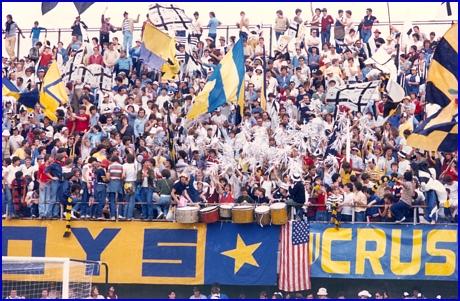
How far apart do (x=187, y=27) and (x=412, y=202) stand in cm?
1082

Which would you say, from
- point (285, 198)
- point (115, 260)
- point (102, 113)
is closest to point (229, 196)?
point (285, 198)

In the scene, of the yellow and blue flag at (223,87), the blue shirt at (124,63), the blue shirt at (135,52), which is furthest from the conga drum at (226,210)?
the blue shirt at (135,52)

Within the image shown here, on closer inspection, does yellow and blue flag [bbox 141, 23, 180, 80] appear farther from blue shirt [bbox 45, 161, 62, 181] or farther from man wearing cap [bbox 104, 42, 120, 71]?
blue shirt [bbox 45, 161, 62, 181]

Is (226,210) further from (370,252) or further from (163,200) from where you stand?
(370,252)

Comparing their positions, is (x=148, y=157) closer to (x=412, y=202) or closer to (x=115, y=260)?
(x=115, y=260)

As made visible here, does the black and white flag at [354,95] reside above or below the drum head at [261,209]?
Result: above

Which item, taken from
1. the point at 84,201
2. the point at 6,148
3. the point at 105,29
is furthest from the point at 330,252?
the point at 105,29

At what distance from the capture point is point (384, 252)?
27547 millimetres

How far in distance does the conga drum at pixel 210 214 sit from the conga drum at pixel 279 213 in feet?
4.16

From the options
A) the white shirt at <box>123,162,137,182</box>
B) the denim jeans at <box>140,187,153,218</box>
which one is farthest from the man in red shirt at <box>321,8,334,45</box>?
the white shirt at <box>123,162,137,182</box>

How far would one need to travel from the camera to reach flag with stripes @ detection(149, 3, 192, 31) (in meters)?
34.7

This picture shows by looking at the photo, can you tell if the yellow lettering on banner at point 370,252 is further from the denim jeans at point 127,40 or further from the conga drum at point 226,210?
the denim jeans at point 127,40

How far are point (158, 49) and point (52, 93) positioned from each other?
3211mm

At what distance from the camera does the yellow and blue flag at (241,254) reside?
2770cm
